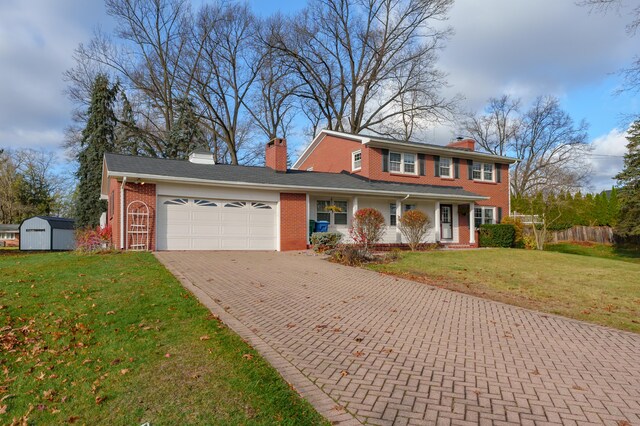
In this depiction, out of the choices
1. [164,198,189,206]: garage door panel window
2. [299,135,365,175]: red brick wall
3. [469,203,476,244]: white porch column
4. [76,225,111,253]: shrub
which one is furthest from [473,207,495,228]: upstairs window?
[76,225,111,253]: shrub

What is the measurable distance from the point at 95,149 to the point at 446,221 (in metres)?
21.6

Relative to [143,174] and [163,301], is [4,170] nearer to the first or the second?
[143,174]

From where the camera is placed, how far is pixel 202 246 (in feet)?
50.6

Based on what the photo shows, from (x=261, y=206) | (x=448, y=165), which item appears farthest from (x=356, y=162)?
Result: (x=261, y=206)

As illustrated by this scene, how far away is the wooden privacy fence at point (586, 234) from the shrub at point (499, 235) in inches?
550

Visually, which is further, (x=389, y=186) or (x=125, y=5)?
(x=125, y=5)

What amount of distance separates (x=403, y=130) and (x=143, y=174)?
26677 mm

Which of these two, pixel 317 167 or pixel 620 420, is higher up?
pixel 317 167

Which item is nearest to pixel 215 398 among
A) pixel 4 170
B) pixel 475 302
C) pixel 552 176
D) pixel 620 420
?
pixel 620 420

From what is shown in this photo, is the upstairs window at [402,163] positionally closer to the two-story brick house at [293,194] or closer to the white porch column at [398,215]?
the two-story brick house at [293,194]

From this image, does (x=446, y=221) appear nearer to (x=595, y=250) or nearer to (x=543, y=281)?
(x=543, y=281)

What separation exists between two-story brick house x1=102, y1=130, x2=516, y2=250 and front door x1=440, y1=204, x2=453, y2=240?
55 millimetres

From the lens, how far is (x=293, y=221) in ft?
56.5

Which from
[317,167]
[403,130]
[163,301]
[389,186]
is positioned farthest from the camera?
[403,130]
